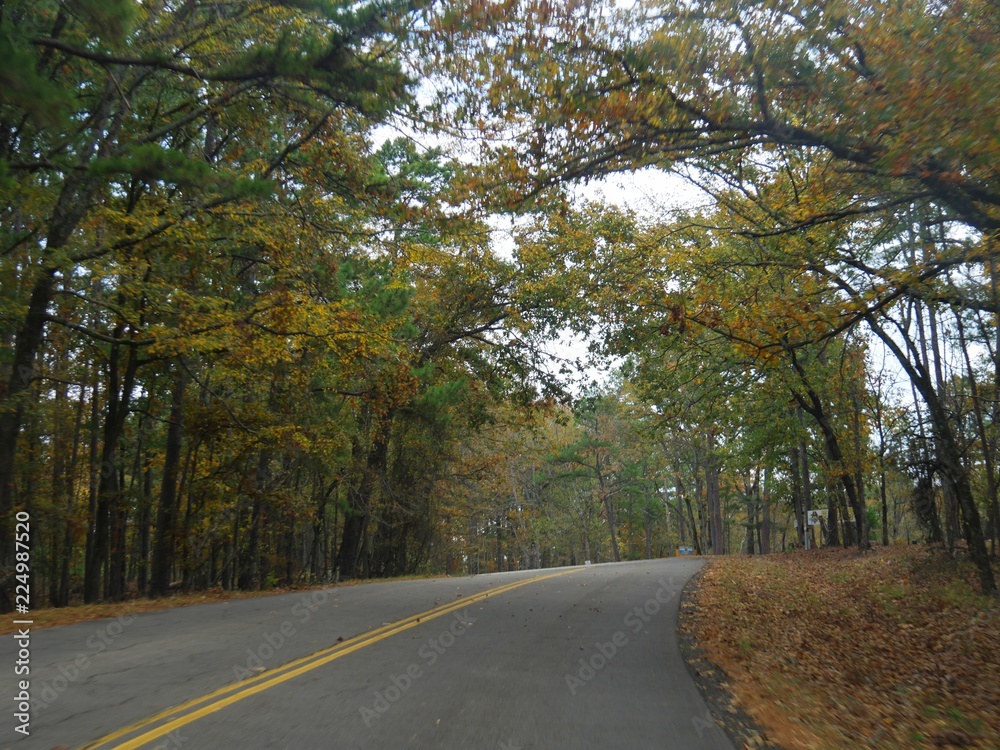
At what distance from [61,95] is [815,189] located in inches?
395

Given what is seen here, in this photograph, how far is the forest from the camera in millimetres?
8359

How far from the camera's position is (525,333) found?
70.1 feet

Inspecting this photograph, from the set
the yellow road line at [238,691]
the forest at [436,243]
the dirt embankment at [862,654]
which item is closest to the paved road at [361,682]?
the yellow road line at [238,691]

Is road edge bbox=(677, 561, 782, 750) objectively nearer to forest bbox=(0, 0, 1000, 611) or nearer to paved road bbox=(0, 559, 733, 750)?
paved road bbox=(0, 559, 733, 750)

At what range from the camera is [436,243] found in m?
20.0

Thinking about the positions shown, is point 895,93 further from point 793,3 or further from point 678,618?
point 678,618

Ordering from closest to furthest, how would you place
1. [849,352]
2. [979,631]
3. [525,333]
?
1. [979,631]
2. [849,352]
3. [525,333]

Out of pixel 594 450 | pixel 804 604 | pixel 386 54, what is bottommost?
pixel 804 604

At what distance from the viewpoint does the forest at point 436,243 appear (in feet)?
27.4

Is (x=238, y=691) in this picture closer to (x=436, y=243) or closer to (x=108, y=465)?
(x=108, y=465)

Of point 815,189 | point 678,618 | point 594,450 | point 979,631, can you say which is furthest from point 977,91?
point 594,450

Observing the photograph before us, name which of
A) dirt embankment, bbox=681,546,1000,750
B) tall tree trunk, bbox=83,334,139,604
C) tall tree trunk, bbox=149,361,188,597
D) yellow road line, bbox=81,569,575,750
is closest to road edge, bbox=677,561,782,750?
dirt embankment, bbox=681,546,1000,750

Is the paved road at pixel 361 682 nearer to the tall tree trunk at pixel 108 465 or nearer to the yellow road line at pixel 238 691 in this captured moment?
the yellow road line at pixel 238 691

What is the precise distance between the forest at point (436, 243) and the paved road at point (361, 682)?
269 centimetres
